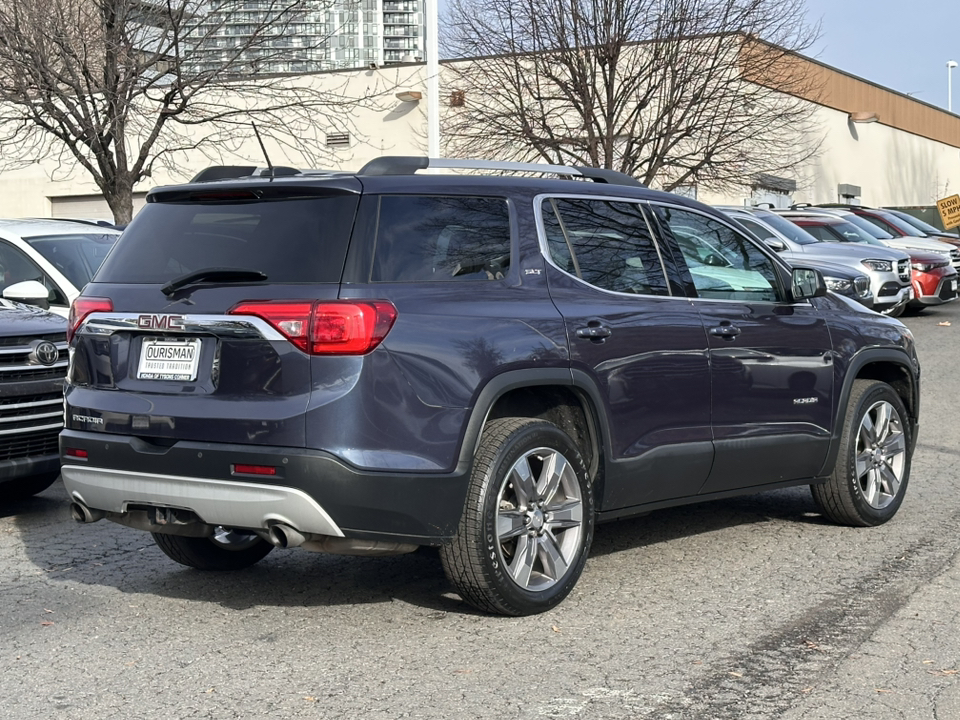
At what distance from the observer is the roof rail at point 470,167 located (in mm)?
5488

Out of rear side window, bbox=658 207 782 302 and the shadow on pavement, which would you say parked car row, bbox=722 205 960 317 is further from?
rear side window, bbox=658 207 782 302

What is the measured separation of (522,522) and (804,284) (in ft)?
7.77

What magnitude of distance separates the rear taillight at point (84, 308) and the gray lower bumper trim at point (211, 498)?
62 cm

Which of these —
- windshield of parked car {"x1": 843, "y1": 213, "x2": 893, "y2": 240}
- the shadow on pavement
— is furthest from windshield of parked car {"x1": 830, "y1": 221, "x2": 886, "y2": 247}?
the shadow on pavement

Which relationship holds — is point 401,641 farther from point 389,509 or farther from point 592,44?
point 592,44

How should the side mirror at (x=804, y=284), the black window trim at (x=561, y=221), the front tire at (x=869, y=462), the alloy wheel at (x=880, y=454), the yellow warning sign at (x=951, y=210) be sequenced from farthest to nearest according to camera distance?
the yellow warning sign at (x=951, y=210) → the alloy wheel at (x=880, y=454) → the front tire at (x=869, y=462) → the side mirror at (x=804, y=284) → the black window trim at (x=561, y=221)

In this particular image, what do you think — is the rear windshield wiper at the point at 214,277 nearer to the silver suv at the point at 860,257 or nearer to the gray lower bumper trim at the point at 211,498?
the gray lower bumper trim at the point at 211,498

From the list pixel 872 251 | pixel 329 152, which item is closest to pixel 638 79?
pixel 872 251

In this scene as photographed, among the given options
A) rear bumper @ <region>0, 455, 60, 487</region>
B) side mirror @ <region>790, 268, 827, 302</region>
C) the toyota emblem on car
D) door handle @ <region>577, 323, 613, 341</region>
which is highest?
side mirror @ <region>790, 268, 827, 302</region>

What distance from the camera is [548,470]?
545cm

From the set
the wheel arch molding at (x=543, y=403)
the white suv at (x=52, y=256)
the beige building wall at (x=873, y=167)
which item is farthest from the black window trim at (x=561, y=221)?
the beige building wall at (x=873, y=167)

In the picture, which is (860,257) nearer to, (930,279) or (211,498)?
(930,279)

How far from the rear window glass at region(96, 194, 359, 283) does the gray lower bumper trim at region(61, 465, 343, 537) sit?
0.80 metres

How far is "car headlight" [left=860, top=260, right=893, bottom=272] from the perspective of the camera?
19.7 m
